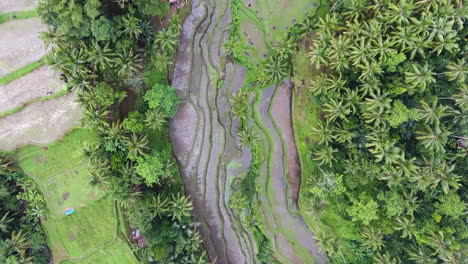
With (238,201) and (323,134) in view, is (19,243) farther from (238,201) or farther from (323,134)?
(323,134)

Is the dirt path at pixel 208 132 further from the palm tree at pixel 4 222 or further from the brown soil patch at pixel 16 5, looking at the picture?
the palm tree at pixel 4 222

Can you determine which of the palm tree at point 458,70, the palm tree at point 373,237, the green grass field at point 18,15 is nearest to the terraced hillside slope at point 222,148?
the palm tree at point 373,237

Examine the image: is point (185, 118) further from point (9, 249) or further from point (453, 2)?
point (453, 2)

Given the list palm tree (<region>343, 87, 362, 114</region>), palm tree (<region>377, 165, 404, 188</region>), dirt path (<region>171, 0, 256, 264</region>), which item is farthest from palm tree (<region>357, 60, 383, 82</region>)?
dirt path (<region>171, 0, 256, 264</region>)

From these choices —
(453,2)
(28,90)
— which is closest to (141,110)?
(28,90)

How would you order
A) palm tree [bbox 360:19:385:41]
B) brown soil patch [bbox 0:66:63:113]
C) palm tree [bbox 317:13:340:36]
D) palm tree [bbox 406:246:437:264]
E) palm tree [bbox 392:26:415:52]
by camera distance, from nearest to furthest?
palm tree [bbox 392:26:415:52] → palm tree [bbox 360:19:385:41] → palm tree [bbox 406:246:437:264] → palm tree [bbox 317:13:340:36] → brown soil patch [bbox 0:66:63:113]

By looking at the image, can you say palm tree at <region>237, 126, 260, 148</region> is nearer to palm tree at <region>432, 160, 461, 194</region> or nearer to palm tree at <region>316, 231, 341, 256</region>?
palm tree at <region>316, 231, 341, 256</region>
